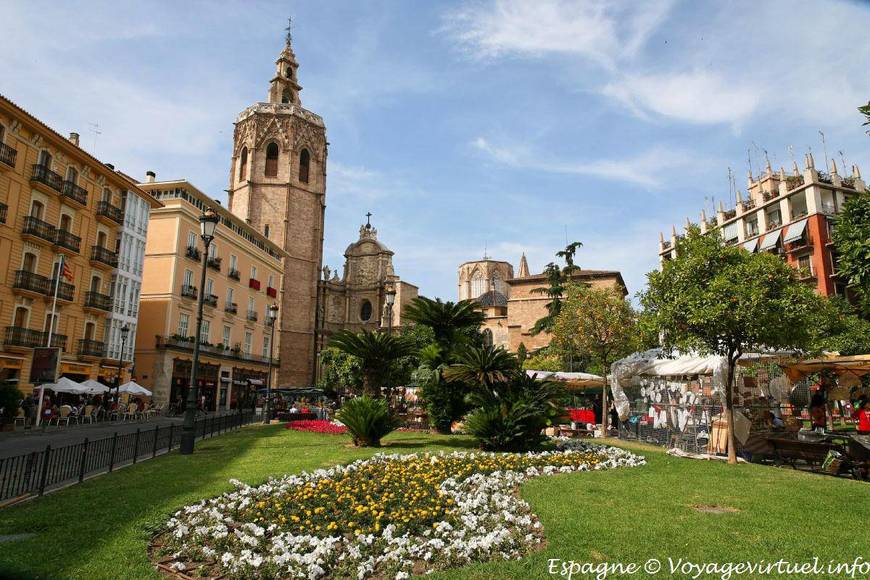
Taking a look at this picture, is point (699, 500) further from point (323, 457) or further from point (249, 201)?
point (249, 201)

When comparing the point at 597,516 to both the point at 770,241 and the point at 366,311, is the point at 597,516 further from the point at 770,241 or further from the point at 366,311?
the point at 366,311

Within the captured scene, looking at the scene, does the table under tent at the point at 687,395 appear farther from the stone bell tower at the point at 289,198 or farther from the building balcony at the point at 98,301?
the stone bell tower at the point at 289,198

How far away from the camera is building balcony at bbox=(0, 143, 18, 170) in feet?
82.9

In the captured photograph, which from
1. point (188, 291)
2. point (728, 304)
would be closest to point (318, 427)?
point (728, 304)

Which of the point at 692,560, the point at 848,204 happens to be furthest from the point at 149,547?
the point at 848,204

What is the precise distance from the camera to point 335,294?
69.2 meters

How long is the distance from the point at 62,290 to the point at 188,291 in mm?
10732

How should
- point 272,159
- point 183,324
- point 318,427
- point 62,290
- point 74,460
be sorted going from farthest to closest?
point 272,159
point 183,324
point 62,290
point 318,427
point 74,460

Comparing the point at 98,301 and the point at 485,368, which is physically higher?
A: the point at 98,301

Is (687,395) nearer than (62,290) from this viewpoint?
Yes

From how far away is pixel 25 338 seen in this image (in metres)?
26.5

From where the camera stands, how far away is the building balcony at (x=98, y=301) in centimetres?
3062

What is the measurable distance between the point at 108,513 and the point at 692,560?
23.3 feet

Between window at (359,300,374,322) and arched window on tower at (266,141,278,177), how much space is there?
1872 cm
